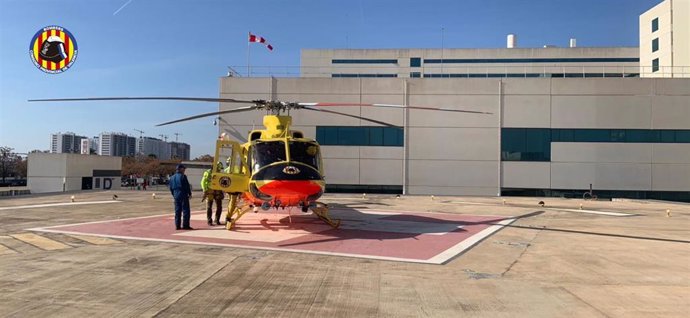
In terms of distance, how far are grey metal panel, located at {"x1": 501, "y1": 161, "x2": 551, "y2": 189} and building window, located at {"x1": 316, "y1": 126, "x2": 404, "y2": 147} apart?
28.6 feet

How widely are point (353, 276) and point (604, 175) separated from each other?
33.6 m

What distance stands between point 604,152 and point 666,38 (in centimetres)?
2069

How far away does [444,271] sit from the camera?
8.03m

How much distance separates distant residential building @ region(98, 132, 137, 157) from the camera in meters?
172

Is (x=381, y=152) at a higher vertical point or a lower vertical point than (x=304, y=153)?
higher

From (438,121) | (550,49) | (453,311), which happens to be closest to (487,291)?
(453,311)

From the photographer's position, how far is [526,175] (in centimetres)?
3462

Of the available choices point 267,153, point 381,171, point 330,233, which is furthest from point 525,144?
point 267,153

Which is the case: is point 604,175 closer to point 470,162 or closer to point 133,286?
point 470,162

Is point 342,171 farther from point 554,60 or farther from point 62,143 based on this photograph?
point 62,143

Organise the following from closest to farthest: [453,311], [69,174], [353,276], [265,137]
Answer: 1. [453,311]
2. [353,276]
3. [265,137]
4. [69,174]

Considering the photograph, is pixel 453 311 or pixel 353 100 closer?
pixel 453 311

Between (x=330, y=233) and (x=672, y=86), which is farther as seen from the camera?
(x=672, y=86)

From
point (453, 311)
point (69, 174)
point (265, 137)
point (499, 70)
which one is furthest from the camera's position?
point (499, 70)
